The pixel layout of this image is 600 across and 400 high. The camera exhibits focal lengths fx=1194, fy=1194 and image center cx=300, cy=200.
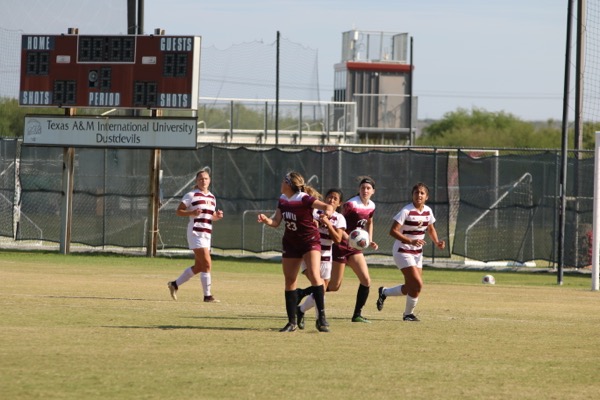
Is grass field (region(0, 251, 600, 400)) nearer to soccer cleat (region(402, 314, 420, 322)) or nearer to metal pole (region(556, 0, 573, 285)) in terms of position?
soccer cleat (region(402, 314, 420, 322))

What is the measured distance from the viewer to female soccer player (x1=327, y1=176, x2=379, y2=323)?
47.4ft

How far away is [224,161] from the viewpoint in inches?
1184

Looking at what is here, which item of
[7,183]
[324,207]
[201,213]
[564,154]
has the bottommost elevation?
[201,213]

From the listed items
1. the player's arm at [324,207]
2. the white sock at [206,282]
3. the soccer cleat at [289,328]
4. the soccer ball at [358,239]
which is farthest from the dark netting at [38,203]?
the player's arm at [324,207]

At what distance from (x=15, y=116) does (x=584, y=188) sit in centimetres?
1962

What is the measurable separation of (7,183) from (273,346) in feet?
66.2

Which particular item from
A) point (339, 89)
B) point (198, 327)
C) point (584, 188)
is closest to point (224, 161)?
A: point (584, 188)

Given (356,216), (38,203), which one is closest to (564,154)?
(356,216)

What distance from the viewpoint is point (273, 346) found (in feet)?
38.5

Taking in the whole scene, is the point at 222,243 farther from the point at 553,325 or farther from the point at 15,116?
the point at 553,325

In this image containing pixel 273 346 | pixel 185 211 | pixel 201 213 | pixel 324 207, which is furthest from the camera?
pixel 201 213

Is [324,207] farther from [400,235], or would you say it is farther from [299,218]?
[400,235]

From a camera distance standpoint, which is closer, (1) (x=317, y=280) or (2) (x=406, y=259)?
(1) (x=317, y=280)

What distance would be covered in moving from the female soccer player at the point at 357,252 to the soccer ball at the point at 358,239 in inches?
5.2
